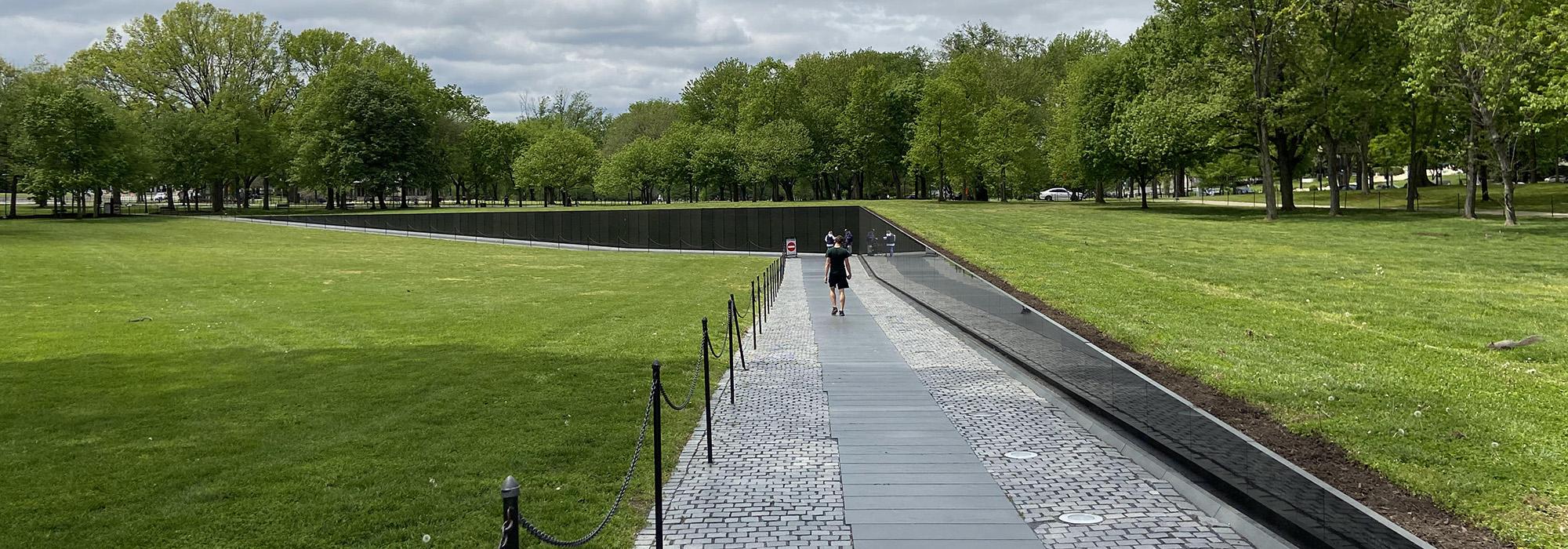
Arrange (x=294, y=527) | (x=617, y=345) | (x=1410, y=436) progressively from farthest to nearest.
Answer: (x=617, y=345)
(x=1410, y=436)
(x=294, y=527)

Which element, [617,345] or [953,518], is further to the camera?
[617,345]

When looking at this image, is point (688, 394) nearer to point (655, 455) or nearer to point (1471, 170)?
point (655, 455)

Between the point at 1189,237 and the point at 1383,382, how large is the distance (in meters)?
23.2

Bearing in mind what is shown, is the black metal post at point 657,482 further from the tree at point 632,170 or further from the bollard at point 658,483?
the tree at point 632,170

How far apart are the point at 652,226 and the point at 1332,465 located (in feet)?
159

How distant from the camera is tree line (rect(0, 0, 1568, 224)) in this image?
1495 inches

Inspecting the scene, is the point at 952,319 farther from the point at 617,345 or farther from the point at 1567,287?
the point at 1567,287

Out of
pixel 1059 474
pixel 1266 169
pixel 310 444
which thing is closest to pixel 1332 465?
pixel 1059 474

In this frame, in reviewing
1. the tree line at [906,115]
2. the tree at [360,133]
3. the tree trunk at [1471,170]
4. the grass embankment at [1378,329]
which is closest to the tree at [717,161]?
the tree line at [906,115]

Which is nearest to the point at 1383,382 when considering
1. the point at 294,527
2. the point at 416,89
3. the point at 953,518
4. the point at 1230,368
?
the point at 1230,368

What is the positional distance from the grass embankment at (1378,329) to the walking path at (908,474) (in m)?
1.71

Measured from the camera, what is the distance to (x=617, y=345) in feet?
48.3

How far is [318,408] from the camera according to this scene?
990cm

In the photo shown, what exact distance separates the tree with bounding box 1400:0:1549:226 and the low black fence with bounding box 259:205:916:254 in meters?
23.9
